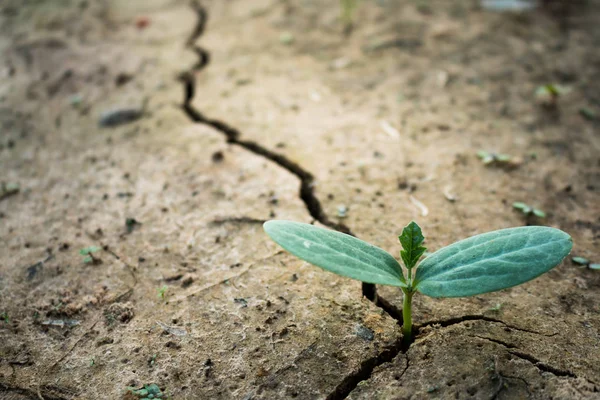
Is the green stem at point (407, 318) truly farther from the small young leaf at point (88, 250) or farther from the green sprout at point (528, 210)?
the small young leaf at point (88, 250)

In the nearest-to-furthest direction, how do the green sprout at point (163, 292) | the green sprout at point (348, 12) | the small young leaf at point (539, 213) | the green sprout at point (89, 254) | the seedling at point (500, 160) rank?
1. the green sprout at point (163, 292)
2. the green sprout at point (89, 254)
3. the small young leaf at point (539, 213)
4. the seedling at point (500, 160)
5. the green sprout at point (348, 12)

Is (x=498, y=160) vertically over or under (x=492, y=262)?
under

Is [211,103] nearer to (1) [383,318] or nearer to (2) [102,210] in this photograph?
(2) [102,210]

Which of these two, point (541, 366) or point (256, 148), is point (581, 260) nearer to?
point (541, 366)

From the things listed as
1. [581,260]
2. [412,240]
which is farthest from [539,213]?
[412,240]

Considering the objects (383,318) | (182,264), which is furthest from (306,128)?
(383,318)

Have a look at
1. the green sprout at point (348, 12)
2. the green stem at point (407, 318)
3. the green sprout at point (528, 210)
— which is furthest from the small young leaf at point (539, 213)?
the green sprout at point (348, 12)
